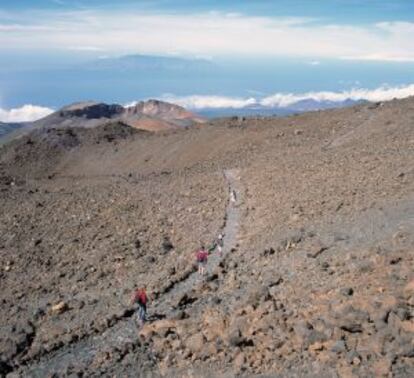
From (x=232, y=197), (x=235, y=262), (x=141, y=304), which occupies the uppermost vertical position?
(x=232, y=197)

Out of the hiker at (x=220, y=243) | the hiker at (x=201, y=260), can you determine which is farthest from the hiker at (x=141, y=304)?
the hiker at (x=220, y=243)

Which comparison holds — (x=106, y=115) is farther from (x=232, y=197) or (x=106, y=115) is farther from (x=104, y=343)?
(x=104, y=343)

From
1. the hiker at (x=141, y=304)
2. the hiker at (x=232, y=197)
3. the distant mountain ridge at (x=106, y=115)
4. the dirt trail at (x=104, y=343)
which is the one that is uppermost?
the distant mountain ridge at (x=106, y=115)

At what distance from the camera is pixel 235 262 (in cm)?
2223

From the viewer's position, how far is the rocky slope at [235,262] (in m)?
14.0

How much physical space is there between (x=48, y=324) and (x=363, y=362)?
423 inches

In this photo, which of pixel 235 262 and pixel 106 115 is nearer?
pixel 235 262

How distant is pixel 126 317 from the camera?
770 inches

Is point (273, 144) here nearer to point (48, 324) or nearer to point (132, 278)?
point (132, 278)

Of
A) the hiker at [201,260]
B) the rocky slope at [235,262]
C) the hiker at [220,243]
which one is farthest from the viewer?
→ the hiker at [220,243]

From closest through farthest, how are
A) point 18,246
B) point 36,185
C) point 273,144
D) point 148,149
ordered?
point 18,246 < point 273,144 < point 36,185 < point 148,149

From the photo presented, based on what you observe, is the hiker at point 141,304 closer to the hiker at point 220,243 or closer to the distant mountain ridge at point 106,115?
the hiker at point 220,243

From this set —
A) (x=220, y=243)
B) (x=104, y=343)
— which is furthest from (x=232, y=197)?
(x=104, y=343)

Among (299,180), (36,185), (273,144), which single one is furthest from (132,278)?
(36,185)
